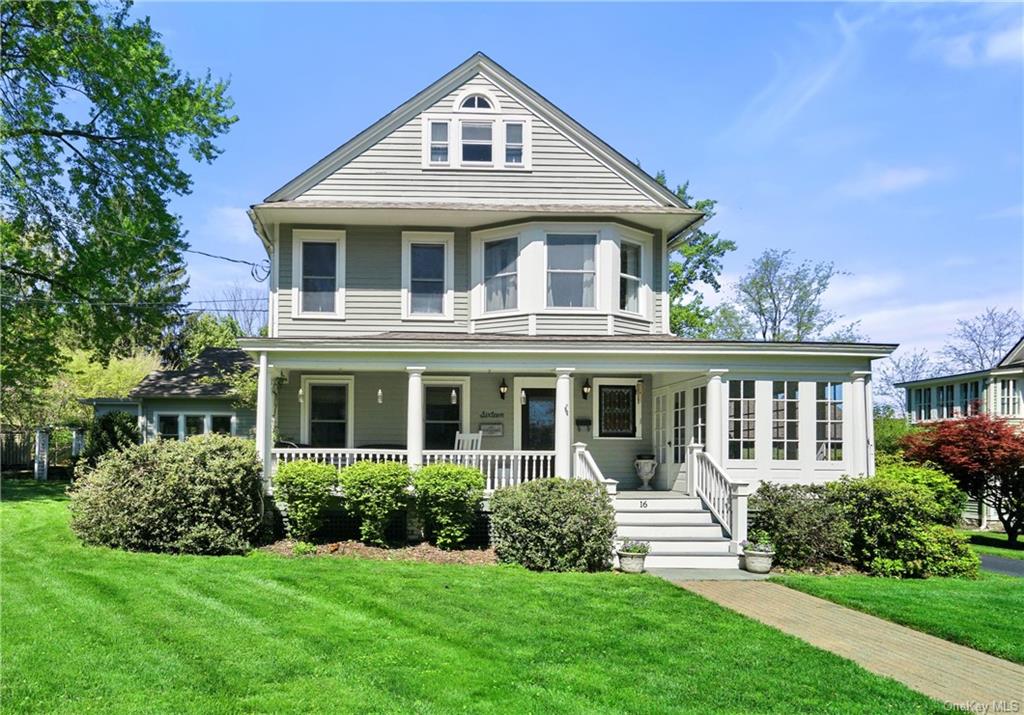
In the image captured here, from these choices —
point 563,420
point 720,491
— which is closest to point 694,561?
point 720,491

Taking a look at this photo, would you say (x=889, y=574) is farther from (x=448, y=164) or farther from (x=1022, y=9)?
(x=448, y=164)

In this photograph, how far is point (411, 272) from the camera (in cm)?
1667

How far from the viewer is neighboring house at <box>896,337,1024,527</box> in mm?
30219

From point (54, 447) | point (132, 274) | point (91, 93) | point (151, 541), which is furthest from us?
point (54, 447)

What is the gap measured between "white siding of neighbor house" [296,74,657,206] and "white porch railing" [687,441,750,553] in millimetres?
5734

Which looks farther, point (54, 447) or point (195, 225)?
point (54, 447)

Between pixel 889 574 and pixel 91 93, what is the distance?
67.9 ft

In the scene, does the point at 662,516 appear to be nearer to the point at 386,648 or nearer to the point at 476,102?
the point at 386,648

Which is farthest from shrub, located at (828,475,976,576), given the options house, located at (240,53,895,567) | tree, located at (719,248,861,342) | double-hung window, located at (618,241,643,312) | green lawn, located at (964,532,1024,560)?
tree, located at (719,248,861,342)

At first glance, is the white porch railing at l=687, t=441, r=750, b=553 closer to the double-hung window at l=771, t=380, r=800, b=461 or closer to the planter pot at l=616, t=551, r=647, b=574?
the double-hung window at l=771, t=380, r=800, b=461

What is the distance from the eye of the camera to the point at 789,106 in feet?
54.7

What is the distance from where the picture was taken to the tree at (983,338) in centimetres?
4725

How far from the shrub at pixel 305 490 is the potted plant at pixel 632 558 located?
190 inches

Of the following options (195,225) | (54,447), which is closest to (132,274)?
(195,225)
